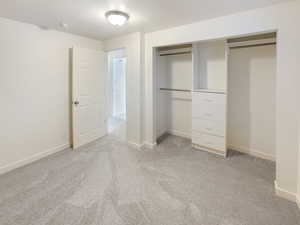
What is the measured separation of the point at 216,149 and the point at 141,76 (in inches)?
78.0

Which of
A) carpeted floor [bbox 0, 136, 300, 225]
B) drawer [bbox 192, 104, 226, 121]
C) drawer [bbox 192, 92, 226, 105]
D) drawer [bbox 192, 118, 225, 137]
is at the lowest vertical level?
carpeted floor [bbox 0, 136, 300, 225]

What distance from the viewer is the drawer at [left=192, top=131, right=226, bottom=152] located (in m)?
3.15

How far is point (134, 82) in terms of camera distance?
3.54 meters

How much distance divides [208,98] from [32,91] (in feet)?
9.98

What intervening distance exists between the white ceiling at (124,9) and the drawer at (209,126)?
1719mm

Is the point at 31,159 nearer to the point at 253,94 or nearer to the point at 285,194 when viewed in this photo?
the point at 285,194

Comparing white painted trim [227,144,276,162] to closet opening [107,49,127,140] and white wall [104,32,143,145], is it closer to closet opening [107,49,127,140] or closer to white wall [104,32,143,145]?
white wall [104,32,143,145]

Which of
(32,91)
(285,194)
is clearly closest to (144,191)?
(285,194)

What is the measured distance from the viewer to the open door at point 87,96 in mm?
3502

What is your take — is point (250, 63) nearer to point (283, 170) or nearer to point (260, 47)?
point (260, 47)

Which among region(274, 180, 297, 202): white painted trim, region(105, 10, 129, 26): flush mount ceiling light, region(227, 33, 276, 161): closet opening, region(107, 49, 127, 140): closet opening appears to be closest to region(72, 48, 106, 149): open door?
region(105, 10, 129, 26): flush mount ceiling light

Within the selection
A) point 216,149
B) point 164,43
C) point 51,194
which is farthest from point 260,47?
point 51,194

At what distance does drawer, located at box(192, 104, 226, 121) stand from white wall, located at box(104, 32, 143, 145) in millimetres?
1111

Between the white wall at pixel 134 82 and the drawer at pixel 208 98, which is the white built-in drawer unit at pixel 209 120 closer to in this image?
the drawer at pixel 208 98
